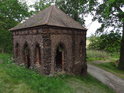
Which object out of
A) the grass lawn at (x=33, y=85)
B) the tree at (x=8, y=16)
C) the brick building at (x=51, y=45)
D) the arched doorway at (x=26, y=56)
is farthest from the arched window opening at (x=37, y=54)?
the tree at (x=8, y=16)

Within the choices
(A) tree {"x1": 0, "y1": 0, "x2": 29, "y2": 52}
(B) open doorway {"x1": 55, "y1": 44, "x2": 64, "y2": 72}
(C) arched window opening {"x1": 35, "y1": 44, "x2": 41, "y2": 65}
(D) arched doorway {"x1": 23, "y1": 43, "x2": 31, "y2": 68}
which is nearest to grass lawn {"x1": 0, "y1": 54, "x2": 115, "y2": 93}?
(C) arched window opening {"x1": 35, "y1": 44, "x2": 41, "y2": 65}

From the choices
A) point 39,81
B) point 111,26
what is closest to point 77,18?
point 111,26

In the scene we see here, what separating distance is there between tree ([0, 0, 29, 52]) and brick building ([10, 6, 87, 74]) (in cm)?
1255

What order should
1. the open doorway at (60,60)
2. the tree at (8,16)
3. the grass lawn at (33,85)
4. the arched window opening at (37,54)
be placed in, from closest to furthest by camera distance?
1. the grass lawn at (33,85)
2. the arched window opening at (37,54)
3. the open doorway at (60,60)
4. the tree at (8,16)

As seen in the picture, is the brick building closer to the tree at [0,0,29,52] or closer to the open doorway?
the open doorway

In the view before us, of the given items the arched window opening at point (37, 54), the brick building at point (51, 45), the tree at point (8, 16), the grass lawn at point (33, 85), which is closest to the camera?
the grass lawn at point (33, 85)

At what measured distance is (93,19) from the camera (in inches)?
1063

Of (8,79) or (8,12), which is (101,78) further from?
(8,12)

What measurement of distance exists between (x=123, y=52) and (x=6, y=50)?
24846 mm

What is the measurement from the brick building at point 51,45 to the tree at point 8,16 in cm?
1255

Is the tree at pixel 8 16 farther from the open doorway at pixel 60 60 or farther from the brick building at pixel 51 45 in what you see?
the open doorway at pixel 60 60

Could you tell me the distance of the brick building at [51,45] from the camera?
48.8 ft

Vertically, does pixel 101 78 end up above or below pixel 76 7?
below


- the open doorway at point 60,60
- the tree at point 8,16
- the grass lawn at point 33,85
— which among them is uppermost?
the tree at point 8,16
